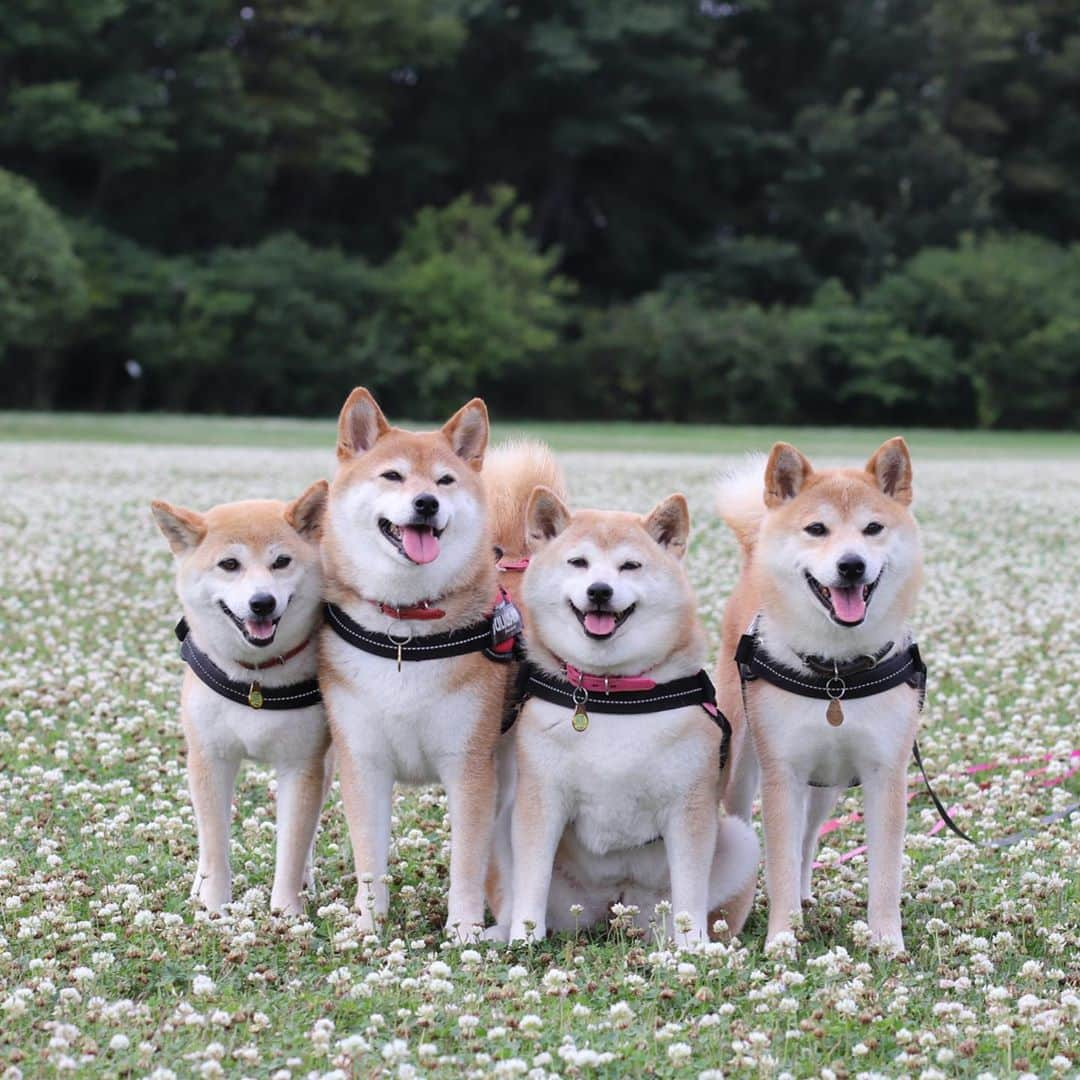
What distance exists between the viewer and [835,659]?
4.67m

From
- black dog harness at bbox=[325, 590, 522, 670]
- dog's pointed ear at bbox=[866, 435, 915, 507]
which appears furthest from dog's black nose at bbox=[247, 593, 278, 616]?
dog's pointed ear at bbox=[866, 435, 915, 507]

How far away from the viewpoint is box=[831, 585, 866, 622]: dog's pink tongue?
4.52 meters

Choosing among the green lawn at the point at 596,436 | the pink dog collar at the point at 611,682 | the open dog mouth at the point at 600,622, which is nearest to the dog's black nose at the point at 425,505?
the open dog mouth at the point at 600,622

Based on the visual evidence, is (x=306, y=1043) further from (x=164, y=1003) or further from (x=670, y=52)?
(x=670, y=52)

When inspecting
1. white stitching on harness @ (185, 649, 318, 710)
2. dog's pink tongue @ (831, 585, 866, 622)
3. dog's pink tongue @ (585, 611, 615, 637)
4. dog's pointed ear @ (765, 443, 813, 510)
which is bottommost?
white stitching on harness @ (185, 649, 318, 710)

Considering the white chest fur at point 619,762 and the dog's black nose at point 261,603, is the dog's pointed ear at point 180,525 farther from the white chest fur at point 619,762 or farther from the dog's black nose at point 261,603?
the white chest fur at point 619,762

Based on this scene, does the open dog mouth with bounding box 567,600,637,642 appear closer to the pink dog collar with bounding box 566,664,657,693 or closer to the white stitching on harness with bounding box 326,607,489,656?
the pink dog collar with bounding box 566,664,657,693

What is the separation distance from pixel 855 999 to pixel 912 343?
4454 cm

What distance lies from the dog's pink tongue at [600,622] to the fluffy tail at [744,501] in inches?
33.4

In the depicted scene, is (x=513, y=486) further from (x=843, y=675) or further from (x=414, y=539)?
(x=843, y=675)

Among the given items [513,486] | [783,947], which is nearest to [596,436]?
[513,486]

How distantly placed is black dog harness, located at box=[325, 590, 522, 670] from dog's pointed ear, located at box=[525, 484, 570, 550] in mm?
282

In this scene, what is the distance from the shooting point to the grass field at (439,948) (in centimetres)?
359

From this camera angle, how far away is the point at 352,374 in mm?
44562
